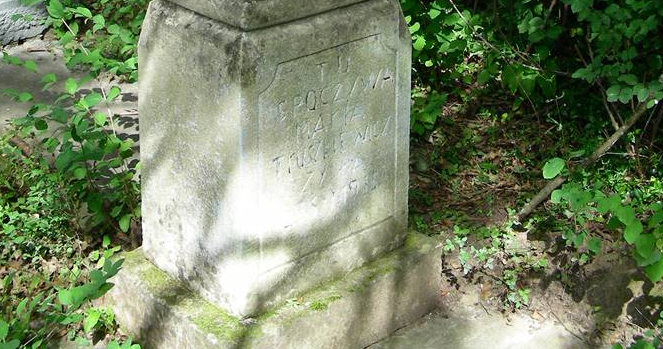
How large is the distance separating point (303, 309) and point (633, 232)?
48.8 inches

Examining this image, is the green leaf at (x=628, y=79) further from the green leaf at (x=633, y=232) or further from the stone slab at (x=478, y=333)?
the stone slab at (x=478, y=333)

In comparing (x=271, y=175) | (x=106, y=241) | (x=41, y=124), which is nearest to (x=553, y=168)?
(x=271, y=175)

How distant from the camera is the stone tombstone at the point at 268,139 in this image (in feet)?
11.8

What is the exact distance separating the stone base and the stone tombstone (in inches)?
2.2

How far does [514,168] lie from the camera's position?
5418 mm

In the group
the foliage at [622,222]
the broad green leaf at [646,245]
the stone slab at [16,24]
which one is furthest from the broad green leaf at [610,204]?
the stone slab at [16,24]

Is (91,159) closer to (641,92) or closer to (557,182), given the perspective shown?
(557,182)

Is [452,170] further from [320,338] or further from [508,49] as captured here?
[320,338]

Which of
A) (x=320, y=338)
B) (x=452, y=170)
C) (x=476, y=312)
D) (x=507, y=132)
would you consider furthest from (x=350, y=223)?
(x=507, y=132)

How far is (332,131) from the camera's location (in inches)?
155

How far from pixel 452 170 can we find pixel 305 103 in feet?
5.90

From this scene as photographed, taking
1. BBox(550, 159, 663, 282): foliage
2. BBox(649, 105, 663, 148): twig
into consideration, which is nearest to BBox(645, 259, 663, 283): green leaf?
BBox(550, 159, 663, 282): foliage

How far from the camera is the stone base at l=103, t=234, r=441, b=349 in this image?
12.8ft

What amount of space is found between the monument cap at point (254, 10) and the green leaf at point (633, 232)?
4.56 feet
